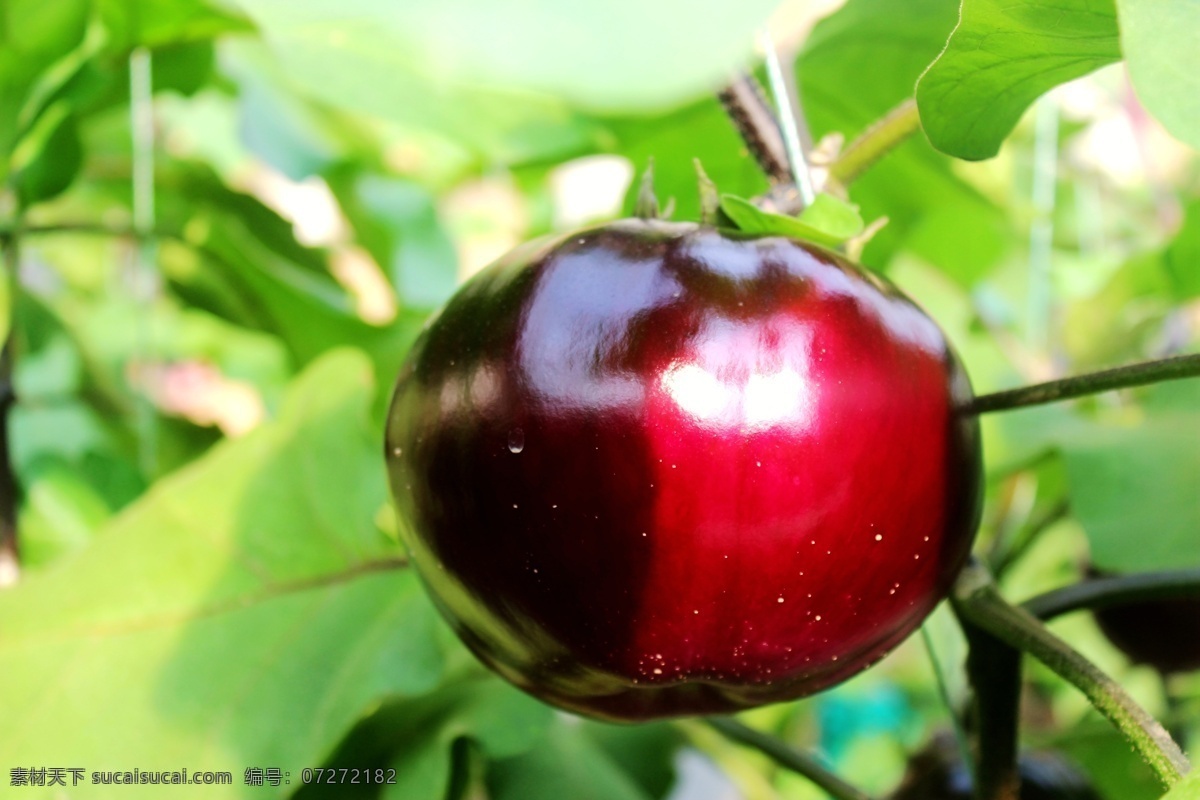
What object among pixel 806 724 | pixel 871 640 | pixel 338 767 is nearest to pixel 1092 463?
pixel 871 640

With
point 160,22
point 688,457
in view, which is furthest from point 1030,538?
point 160,22

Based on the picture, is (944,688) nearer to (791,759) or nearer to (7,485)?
(791,759)

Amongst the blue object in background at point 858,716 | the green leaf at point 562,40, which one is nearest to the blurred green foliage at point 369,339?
the green leaf at point 562,40

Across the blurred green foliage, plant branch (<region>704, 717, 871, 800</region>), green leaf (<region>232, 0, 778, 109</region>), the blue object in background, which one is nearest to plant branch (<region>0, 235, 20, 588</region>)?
the blurred green foliage

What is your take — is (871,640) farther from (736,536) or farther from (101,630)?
(101,630)

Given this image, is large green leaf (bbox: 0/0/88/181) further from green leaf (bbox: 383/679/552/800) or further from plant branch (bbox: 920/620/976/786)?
plant branch (bbox: 920/620/976/786)
